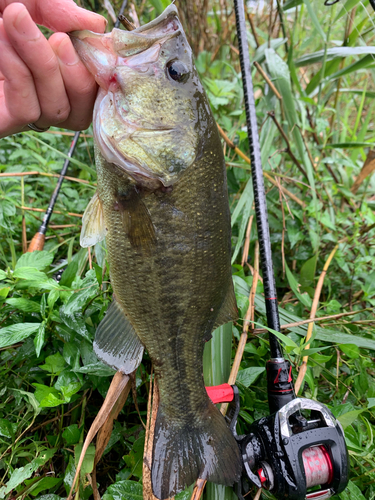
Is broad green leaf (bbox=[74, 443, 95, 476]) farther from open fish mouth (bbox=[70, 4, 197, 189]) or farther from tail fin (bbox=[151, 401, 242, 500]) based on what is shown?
open fish mouth (bbox=[70, 4, 197, 189])

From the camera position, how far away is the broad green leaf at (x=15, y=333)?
1454mm

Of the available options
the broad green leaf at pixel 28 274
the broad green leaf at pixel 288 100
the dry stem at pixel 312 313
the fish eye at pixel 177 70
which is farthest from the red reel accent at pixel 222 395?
the broad green leaf at pixel 288 100

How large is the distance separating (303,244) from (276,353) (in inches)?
58.9

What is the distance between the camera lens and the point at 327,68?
3105 millimetres

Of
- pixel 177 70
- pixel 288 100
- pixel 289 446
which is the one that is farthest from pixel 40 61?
pixel 288 100

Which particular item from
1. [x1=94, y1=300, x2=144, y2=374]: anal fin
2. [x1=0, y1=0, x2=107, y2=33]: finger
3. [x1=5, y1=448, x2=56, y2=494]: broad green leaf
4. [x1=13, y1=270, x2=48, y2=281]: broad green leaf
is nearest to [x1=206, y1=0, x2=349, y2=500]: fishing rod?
[x1=94, y1=300, x2=144, y2=374]: anal fin

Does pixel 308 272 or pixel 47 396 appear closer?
pixel 47 396

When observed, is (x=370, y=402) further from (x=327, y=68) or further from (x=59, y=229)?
(x=327, y=68)

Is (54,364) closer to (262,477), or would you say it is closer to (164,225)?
(164,225)

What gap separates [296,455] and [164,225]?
103 centimetres

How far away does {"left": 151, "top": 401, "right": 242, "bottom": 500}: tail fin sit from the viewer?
4.34 ft

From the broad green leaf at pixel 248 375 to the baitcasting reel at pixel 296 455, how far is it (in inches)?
11.7

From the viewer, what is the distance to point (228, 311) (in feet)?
5.29

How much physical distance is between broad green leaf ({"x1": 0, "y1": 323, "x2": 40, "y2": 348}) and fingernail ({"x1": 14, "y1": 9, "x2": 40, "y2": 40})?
47.0 inches
